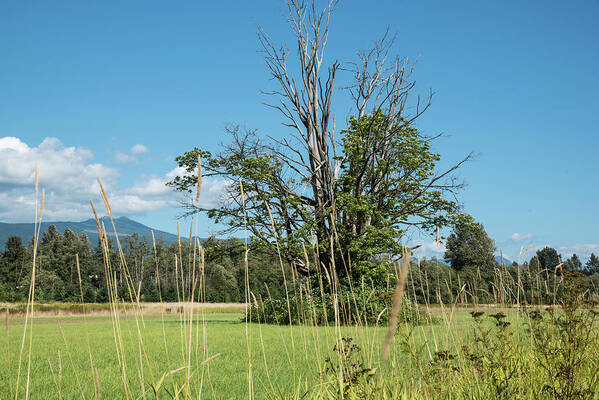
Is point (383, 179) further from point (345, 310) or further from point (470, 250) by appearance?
point (470, 250)

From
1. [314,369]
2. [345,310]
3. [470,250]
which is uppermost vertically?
[470,250]

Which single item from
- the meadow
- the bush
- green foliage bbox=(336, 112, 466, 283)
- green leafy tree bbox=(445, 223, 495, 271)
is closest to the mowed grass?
the meadow

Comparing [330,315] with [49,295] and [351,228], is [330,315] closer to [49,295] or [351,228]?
[351,228]

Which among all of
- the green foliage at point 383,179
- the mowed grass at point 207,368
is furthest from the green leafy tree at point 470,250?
the mowed grass at point 207,368

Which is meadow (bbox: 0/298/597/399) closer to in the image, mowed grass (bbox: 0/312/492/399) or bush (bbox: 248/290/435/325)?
mowed grass (bbox: 0/312/492/399)

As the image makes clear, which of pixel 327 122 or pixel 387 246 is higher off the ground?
pixel 327 122

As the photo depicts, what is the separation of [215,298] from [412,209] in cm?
2382

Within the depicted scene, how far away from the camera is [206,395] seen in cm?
396

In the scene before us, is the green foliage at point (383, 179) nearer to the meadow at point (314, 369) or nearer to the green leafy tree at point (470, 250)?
the meadow at point (314, 369)

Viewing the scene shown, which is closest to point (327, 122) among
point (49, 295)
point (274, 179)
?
point (274, 179)

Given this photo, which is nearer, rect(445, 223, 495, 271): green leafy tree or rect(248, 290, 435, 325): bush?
rect(248, 290, 435, 325): bush

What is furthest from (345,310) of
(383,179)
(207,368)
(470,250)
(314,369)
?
(470,250)

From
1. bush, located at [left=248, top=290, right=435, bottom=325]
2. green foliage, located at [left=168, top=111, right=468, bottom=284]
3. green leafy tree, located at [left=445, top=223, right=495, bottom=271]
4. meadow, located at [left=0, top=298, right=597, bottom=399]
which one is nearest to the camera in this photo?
meadow, located at [left=0, top=298, right=597, bottom=399]

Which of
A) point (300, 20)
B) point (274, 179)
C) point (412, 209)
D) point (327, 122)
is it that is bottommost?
point (412, 209)
